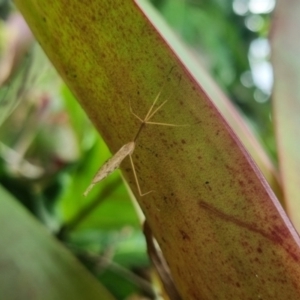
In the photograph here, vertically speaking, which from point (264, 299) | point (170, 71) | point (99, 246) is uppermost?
point (170, 71)

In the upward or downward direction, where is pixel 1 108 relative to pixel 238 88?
upward

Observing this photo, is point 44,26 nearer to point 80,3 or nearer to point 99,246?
point 80,3

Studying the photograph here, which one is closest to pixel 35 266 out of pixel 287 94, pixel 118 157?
pixel 118 157

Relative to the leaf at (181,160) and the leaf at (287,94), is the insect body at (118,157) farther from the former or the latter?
the leaf at (287,94)

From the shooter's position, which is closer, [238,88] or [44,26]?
[44,26]

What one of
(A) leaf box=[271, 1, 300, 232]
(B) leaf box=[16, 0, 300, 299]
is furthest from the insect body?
(A) leaf box=[271, 1, 300, 232]

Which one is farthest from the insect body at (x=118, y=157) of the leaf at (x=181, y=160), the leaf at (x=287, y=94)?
the leaf at (x=287, y=94)

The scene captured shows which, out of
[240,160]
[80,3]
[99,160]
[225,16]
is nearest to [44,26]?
[80,3]
